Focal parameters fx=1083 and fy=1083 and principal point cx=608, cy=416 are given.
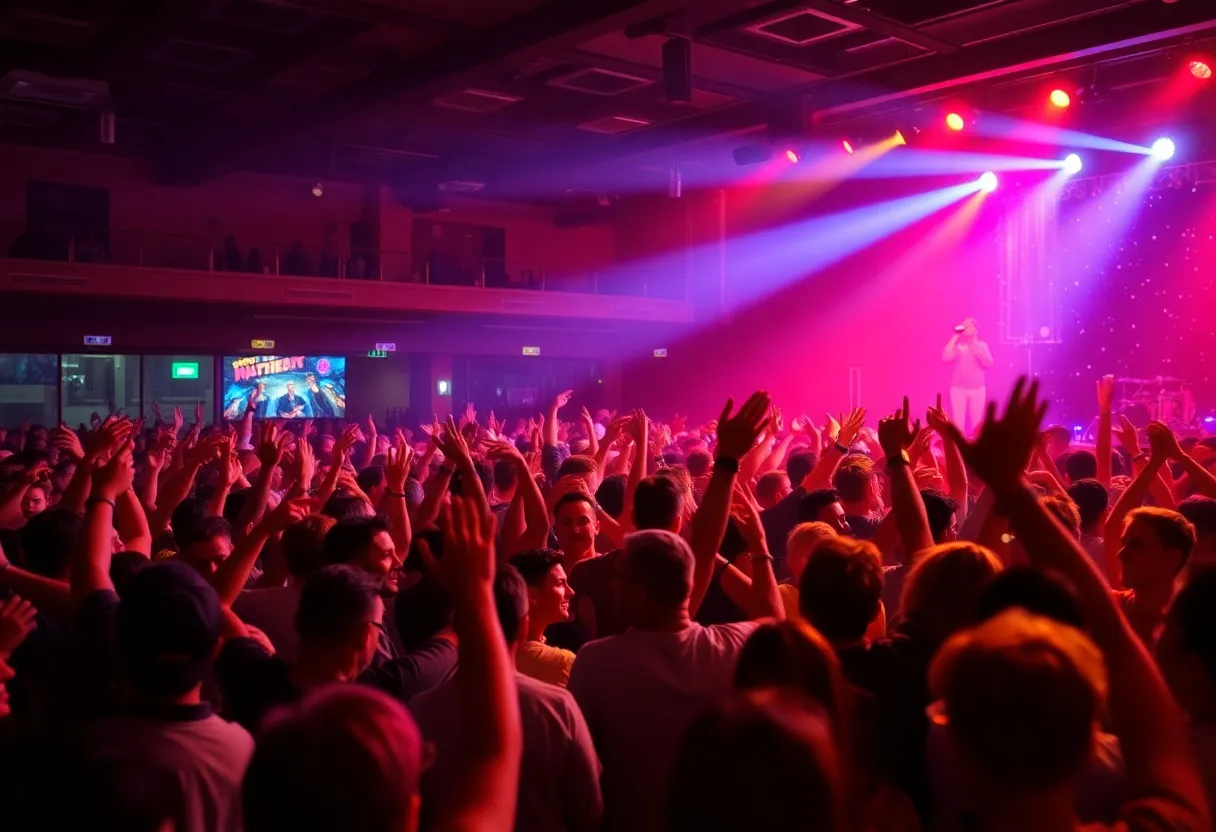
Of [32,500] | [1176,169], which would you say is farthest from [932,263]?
[32,500]

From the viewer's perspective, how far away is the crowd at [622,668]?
4.33 feet

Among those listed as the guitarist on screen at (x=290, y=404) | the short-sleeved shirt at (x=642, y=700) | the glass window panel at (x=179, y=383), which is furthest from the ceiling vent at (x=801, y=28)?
the glass window panel at (x=179, y=383)

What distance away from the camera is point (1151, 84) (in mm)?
12680

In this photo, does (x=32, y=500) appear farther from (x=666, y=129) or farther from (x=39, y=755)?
(x=666, y=129)

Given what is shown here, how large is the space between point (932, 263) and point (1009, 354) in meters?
2.20

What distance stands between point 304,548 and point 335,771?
94.9 inches

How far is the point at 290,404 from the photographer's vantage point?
19.6 meters

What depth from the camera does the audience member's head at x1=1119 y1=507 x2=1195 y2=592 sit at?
10.6 ft

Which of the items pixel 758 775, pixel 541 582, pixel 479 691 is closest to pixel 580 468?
pixel 541 582

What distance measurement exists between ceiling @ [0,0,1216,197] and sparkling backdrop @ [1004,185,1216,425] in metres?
4.18

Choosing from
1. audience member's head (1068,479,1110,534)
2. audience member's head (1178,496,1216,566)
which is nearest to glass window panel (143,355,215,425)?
audience member's head (1068,479,1110,534)

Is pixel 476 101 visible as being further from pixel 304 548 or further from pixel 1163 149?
pixel 304 548

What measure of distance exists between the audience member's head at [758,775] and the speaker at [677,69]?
9358mm

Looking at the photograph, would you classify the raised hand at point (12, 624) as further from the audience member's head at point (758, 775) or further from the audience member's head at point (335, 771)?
→ the audience member's head at point (758, 775)
